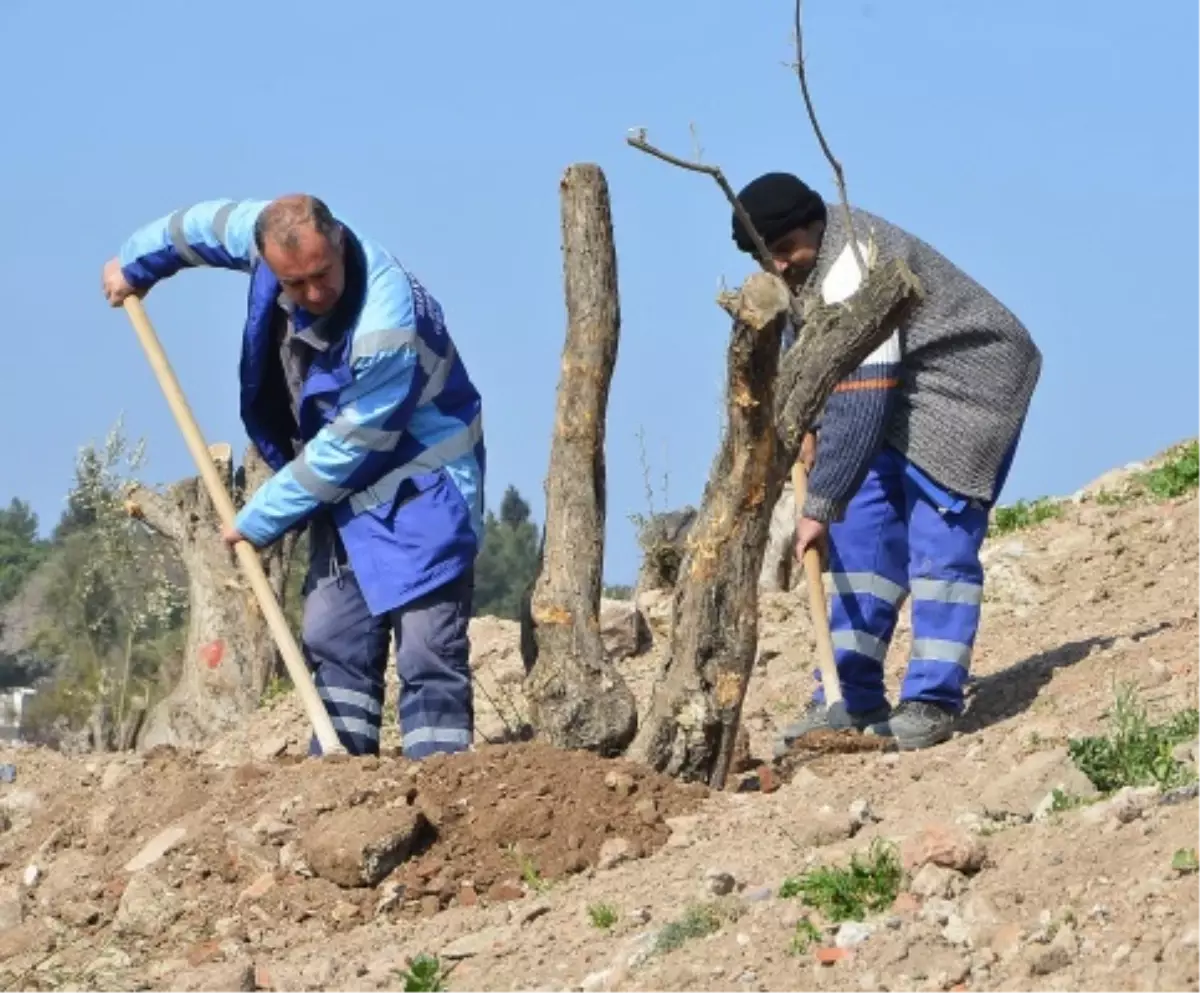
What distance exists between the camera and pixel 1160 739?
6504 mm

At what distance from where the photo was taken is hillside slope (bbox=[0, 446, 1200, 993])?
17.5ft

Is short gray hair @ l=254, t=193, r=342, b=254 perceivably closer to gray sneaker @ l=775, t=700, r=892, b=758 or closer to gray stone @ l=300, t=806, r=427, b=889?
gray stone @ l=300, t=806, r=427, b=889

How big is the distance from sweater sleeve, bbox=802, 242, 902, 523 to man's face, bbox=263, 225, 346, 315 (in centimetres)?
153

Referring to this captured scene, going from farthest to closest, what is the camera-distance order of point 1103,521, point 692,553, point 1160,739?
point 1103,521, point 692,553, point 1160,739

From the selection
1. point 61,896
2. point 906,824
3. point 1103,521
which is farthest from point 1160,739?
point 1103,521

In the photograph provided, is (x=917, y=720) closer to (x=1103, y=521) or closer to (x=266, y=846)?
(x=266, y=846)

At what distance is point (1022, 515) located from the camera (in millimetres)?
13852

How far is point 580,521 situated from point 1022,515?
234 inches

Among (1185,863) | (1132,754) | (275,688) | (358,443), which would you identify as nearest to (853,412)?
(358,443)

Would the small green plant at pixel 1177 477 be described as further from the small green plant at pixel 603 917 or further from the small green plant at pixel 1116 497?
the small green plant at pixel 603 917

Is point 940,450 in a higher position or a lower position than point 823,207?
lower

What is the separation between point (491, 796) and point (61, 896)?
1.28 m

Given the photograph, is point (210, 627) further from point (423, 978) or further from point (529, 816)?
point (423, 978)

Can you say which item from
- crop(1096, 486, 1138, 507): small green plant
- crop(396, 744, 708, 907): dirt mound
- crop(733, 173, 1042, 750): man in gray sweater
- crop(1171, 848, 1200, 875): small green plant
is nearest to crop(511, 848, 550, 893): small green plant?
crop(396, 744, 708, 907): dirt mound
